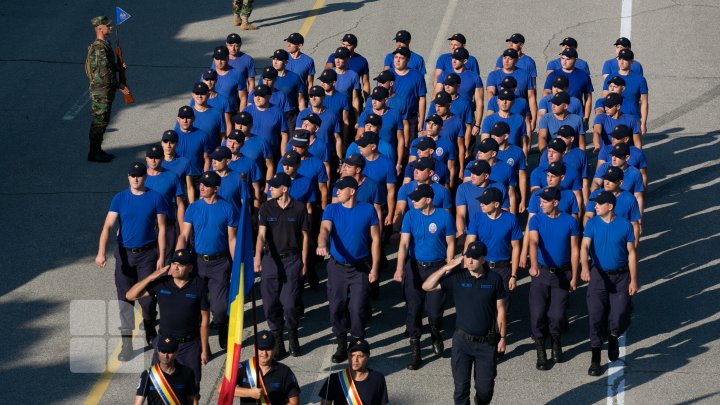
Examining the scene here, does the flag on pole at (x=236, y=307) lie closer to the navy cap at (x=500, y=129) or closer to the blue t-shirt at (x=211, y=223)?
the blue t-shirt at (x=211, y=223)

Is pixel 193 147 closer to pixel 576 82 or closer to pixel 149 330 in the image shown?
pixel 149 330

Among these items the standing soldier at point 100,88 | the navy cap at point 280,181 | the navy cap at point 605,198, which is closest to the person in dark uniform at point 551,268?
the navy cap at point 605,198

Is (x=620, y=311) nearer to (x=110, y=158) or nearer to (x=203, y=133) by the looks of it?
(x=203, y=133)

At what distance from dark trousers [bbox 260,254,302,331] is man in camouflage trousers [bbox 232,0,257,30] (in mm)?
11425

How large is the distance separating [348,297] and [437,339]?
1.13m

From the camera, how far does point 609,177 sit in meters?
15.2

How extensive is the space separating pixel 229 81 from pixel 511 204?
5312 mm

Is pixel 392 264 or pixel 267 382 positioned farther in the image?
pixel 392 264

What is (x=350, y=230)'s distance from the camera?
14688mm

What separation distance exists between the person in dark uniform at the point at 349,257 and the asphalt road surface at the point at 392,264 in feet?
1.61

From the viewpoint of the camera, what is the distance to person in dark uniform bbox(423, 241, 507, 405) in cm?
1314

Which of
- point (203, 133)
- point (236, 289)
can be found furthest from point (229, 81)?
point (236, 289)

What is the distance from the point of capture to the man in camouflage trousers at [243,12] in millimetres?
25516

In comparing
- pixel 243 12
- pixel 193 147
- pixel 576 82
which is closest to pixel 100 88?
pixel 193 147
